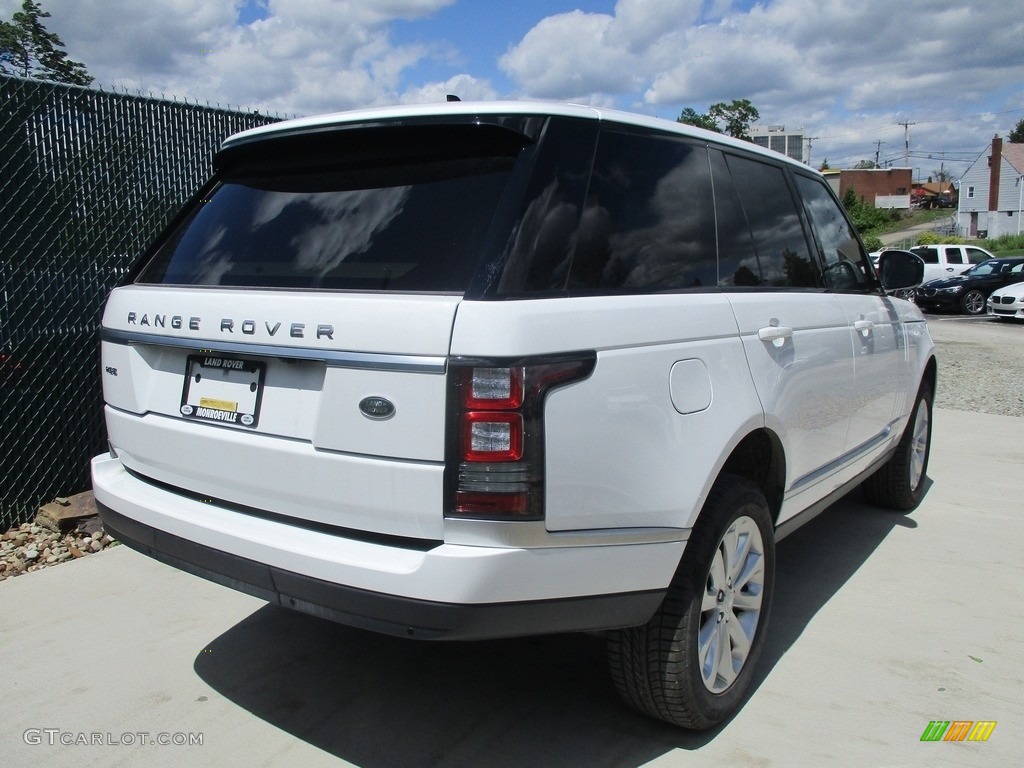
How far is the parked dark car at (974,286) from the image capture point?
24.0 metres

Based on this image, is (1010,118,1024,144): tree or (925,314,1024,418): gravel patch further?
(1010,118,1024,144): tree

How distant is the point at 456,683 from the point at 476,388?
1574 millimetres

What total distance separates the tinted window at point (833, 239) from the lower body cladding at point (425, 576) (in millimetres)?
2081

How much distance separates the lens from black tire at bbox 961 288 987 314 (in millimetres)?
24031

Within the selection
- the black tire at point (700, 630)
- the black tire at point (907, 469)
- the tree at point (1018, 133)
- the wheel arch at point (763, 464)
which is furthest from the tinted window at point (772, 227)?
the tree at point (1018, 133)

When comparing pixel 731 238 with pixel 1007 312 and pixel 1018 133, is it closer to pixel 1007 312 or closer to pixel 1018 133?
pixel 1007 312

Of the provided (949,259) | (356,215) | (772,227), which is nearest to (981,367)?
(772,227)

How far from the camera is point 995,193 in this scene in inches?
2670

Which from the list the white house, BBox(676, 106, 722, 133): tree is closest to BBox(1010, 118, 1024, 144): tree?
the white house

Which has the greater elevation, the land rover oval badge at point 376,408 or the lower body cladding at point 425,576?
the land rover oval badge at point 376,408

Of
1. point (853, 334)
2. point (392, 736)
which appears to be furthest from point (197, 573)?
point (853, 334)

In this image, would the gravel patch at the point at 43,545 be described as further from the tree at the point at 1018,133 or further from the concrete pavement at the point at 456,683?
the tree at the point at 1018,133

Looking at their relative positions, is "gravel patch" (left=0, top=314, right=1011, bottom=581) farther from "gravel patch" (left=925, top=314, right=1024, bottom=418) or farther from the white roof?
the white roof

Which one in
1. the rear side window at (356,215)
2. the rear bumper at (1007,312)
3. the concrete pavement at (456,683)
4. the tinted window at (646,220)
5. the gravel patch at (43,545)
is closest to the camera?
the rear side window at (356,215)
